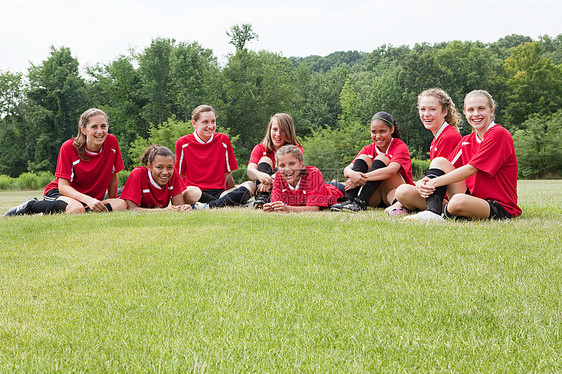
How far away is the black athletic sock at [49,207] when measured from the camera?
6875mm

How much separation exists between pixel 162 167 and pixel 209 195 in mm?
1325

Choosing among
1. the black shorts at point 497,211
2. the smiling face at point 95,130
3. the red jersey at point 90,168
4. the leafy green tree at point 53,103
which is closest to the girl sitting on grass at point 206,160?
the red jersey at point 90,168

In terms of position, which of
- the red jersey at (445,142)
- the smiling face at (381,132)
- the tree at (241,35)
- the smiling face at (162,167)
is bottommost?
the smiling face at (162,167)

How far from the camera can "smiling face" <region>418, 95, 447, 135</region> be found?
20.2 ft

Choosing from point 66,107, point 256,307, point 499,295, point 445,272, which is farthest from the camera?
point 66,107

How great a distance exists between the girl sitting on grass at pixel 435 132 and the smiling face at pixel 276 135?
2214mm

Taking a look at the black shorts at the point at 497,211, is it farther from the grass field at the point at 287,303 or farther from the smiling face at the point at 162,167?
the smiling face at the point at 162,167

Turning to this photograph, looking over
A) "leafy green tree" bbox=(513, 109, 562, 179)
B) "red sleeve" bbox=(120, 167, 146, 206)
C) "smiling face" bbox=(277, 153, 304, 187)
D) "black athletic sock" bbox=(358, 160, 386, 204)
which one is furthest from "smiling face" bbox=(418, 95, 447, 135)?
"leafy green tree" bbox=(513, 109, 562, 179)

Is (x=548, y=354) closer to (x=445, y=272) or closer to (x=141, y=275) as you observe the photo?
(x=445, y=272)

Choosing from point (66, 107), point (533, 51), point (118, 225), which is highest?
point (533, 51)

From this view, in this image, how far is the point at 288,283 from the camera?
100 inches

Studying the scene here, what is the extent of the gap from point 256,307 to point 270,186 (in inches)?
203

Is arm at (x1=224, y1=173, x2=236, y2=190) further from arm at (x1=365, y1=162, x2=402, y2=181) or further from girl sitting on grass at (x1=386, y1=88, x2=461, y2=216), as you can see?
girl sitting on grass at (x1=386, y1=88, x2=461, y2=216)

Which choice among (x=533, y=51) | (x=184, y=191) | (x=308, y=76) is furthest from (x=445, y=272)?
(x=308, y=76)
